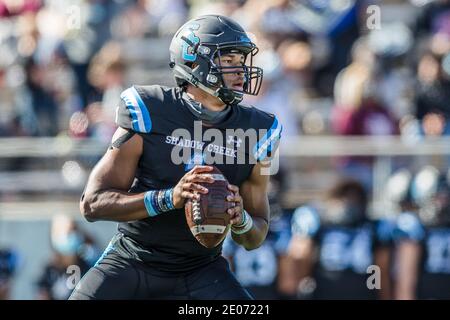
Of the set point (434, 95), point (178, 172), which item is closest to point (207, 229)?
point (178, 172)

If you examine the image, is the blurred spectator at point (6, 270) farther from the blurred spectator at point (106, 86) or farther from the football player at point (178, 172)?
the football player at point (178, 172)

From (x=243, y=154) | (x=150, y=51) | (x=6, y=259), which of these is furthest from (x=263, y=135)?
(x=150, y=51)

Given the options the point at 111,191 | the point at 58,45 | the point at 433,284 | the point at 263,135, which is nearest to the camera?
the point at 111,191

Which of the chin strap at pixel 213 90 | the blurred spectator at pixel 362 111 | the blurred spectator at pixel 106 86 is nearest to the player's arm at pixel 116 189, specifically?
the chin strap at pixel 213 90

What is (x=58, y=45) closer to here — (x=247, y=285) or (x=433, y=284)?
(x=247, y=285)

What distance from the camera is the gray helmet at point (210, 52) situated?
5609 mm

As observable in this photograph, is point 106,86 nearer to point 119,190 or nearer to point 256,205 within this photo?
point 256,205

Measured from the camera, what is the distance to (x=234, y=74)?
566 centimetres

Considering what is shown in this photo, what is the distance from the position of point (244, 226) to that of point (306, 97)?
17.2 feet

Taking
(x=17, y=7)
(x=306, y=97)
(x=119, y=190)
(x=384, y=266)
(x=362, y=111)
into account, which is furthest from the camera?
(x=17, y=7)

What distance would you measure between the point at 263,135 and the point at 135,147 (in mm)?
716

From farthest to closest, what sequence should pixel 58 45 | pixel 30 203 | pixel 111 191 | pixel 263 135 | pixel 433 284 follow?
1. pixel 58 45
2. pixel 30 203
3. pixel 433 284
4. pixel 263 135
5. pixel 111 191

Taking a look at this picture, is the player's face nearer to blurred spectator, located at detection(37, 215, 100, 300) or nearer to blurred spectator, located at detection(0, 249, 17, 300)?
blurred spectator, located at detection(37, 215, 100, 300)

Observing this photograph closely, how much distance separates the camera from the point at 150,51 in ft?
37.6
